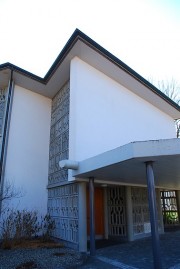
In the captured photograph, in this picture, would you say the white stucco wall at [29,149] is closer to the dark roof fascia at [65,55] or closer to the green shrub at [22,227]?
the green shrub at [22,227]

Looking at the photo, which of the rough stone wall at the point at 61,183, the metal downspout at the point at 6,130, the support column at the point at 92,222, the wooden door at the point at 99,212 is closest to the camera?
the support column at the point at 92,222

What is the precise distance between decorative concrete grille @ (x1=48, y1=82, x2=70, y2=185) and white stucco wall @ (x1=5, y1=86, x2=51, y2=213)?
45cm

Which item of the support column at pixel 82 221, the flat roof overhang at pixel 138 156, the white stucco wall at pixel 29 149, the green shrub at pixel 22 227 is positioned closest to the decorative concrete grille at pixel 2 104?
the white stucco wall at pixel 29 149

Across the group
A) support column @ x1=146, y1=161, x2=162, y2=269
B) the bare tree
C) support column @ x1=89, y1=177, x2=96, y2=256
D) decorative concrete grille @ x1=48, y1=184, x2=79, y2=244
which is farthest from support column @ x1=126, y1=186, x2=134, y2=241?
the bare tree

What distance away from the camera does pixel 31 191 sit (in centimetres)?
1034

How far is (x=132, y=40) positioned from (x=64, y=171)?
651 cm

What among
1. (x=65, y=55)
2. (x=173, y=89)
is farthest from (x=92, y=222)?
(x=173, y=89)

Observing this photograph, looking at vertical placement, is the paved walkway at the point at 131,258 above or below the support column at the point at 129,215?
below

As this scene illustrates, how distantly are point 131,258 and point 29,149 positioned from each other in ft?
21.8

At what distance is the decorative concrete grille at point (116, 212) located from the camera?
10062 millimetres

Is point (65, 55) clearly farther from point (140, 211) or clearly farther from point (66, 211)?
point (140, 211)

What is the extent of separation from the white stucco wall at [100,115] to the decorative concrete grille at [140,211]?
8.46 ft

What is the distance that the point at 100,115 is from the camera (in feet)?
32.3

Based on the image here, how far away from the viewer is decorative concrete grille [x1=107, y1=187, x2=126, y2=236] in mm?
10062
